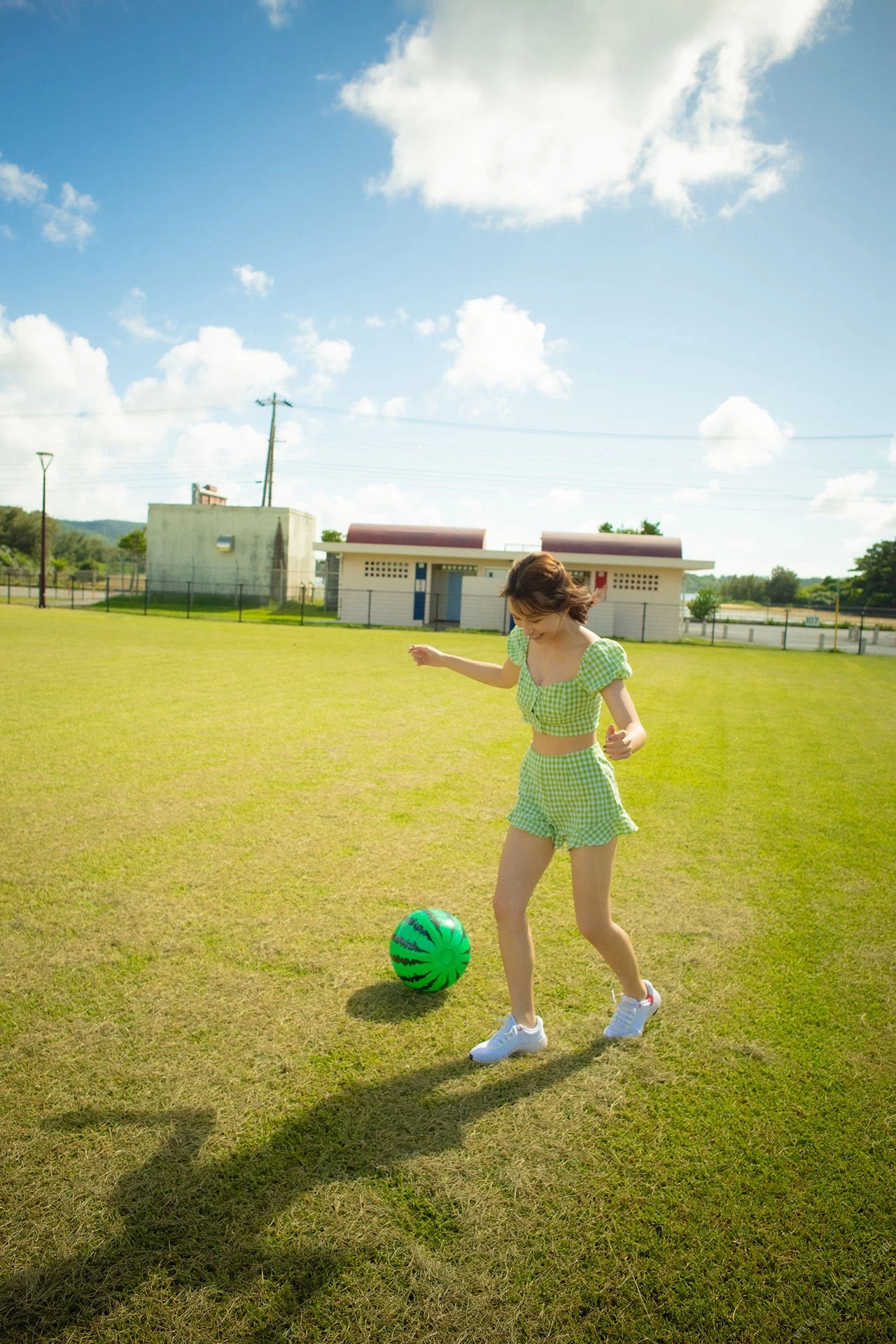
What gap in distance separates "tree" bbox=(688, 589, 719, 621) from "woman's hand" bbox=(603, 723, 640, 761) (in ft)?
180

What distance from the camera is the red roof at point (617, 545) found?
3753 cm

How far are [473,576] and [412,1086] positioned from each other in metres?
36.2

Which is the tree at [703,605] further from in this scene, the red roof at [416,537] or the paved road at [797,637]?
the red roof at [416,537]

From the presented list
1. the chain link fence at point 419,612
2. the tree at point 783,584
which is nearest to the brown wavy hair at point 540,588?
the chain link fence at point 419,612

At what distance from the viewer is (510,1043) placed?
10.3 feet

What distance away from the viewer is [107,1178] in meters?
2.40

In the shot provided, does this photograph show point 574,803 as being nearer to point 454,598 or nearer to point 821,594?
point 454,598

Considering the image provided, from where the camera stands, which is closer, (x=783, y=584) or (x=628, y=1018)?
(x=628, y=1018)

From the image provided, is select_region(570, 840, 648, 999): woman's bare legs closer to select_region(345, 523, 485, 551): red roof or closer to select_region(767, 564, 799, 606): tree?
select_region(345, 523, 485, 551): red roof

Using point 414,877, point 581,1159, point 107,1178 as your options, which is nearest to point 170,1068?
point 107,1178

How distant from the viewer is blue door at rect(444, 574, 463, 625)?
129 ft

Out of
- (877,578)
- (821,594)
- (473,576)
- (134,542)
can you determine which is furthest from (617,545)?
(134,542)

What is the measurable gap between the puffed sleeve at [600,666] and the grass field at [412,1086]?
1516 mm

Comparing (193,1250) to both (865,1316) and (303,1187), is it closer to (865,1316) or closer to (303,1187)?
(303,1187)
